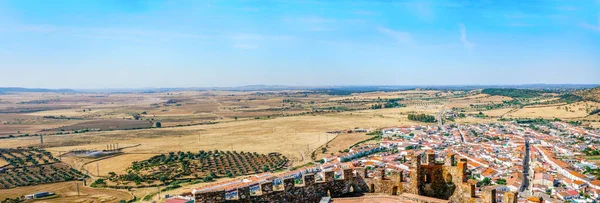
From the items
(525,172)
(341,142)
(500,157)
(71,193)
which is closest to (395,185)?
(71,193)

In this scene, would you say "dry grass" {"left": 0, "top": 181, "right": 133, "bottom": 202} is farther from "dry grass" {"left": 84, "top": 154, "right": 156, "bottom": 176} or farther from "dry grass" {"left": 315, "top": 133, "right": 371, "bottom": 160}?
"dry grass" {"left": 315, "top": 133, "right": 371, "bottom": 160}

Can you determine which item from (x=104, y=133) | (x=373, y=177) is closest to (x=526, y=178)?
(x=373, y=177)

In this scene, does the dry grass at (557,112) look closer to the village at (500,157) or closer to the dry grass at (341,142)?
the village at (500,157)

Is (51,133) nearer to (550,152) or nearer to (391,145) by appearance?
(391,145)

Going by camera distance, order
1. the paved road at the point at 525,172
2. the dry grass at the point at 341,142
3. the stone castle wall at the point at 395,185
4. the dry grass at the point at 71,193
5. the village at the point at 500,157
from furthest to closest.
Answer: the dry grass at the point at 341,142
the paved road at the point at 525,172
the dry grass at the point at 71,193
the village at the point at 500,157
the stone castle wall at the point at 395,185

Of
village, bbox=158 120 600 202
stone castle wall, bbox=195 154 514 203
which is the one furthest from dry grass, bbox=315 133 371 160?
stone castle wall, bbox=195 154 514 203

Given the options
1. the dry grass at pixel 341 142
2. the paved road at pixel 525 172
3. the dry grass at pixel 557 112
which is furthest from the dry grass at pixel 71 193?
the dry grass at pixel 557 112

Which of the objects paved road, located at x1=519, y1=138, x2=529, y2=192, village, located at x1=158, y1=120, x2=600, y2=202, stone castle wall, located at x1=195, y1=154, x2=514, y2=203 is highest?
stone castle wall, located at x1=195, y1=154, x2=514, y2=203
